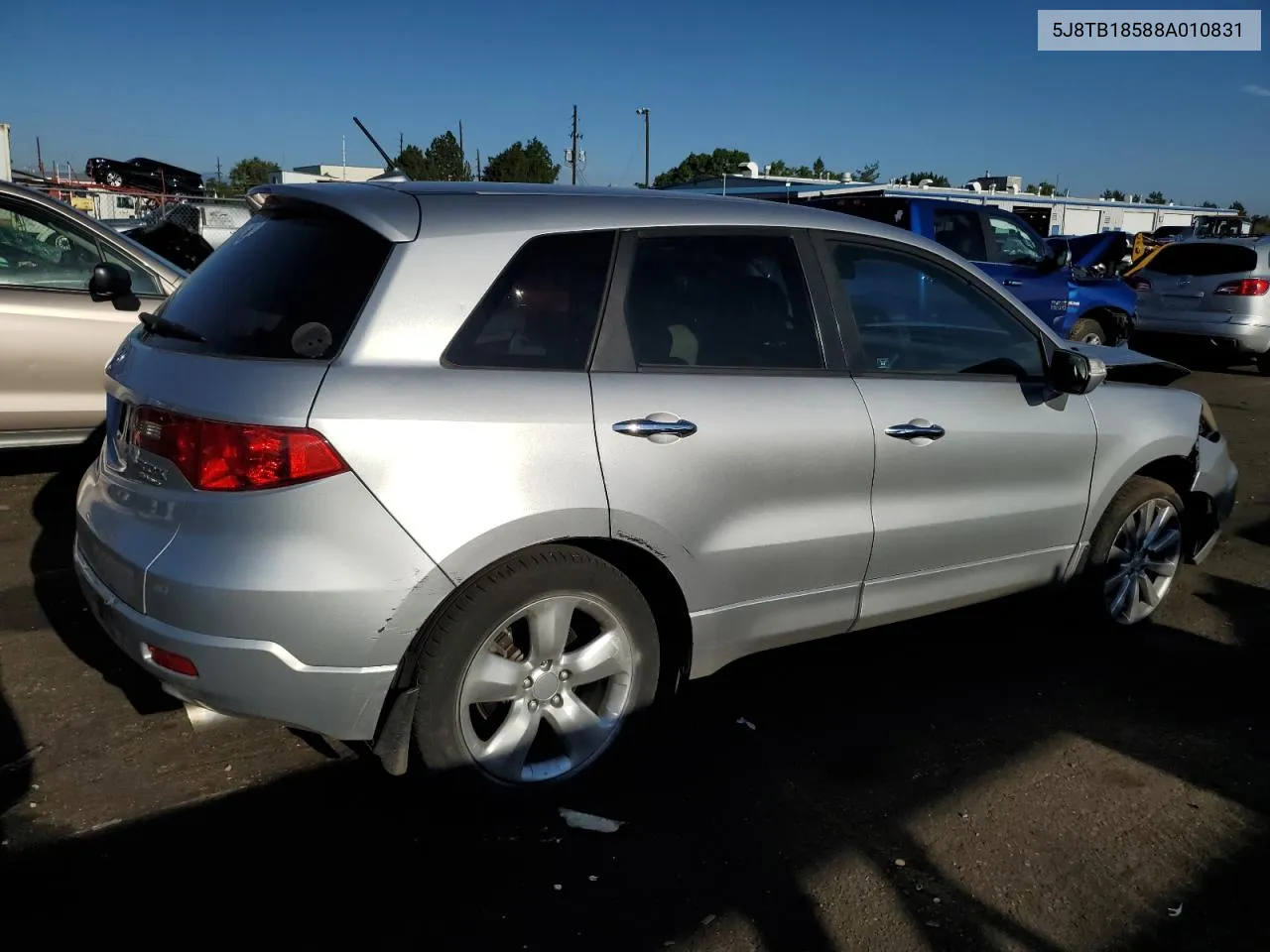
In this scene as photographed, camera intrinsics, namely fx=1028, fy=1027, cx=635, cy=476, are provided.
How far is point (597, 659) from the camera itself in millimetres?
2992

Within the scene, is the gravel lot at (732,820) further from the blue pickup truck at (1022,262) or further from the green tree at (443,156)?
the green tree at (443,156)

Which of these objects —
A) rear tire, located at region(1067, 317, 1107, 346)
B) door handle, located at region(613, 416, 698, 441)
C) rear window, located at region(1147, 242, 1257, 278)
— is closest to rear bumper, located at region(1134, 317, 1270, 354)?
rear window, located at region(1147, 242, 1257, 278)

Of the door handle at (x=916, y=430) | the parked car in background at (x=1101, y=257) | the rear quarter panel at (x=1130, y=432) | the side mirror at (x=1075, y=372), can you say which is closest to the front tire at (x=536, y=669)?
the door handle at (x=916, y=430)

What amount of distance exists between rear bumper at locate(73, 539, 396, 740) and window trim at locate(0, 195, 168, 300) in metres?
3.69

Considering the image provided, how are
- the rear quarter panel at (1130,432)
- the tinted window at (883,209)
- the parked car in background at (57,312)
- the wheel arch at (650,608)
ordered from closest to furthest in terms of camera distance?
the wheel arch at (650,608)
the rear quarter panel at (1130,432)
the parked car in background at (57,312)
the tinted window at (883,209)

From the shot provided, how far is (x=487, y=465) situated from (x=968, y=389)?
189 cm

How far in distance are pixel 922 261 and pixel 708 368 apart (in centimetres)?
114

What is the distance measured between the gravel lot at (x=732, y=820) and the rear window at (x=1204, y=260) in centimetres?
1023

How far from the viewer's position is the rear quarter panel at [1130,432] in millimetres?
4074

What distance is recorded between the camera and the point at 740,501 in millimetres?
3084

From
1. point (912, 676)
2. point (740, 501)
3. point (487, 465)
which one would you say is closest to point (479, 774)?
point (487, 465)

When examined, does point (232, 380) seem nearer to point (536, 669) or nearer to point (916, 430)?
point (536, 669)

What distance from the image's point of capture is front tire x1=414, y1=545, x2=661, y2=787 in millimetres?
2713

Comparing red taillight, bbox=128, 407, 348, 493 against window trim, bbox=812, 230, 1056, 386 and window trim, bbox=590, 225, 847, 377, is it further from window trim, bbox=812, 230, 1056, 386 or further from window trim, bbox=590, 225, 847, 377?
window trim, bbox=812, 230, 1056, 386
